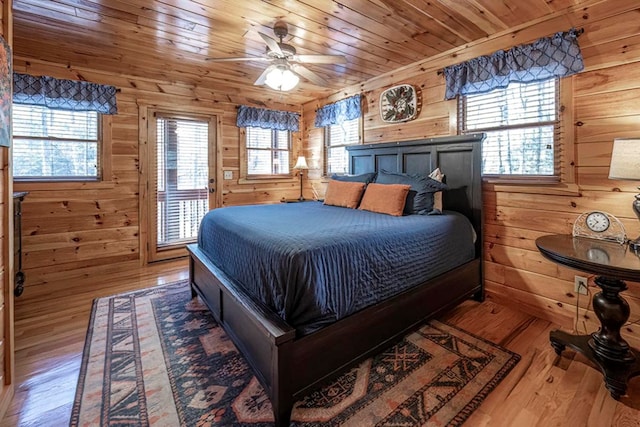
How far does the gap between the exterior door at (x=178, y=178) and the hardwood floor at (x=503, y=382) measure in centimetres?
132

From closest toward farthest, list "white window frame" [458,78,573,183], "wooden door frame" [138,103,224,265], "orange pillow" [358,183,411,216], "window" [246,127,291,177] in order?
"white window frame" [458,78,573,183], "orange pillow" [358,183,411,216], "wooden door frame" [138,103,224,265], "window" [246,127,291,177]

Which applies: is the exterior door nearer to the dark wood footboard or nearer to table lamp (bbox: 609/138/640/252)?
the dark wood footboard

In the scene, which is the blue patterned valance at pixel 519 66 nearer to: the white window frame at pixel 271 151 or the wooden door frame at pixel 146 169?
the white window frame at pixel 271 151

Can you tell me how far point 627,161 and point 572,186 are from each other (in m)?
0.66

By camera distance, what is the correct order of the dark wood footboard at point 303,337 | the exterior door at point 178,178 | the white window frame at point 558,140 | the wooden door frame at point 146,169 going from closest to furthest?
the dark wood footboard at point 303,337 → the white window frame at point 558,140 → the wooden door frame at point 146,169 → the exterior door at point 178,178

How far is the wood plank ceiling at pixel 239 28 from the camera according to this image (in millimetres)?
2289

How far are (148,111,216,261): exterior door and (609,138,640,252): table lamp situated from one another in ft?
14.0

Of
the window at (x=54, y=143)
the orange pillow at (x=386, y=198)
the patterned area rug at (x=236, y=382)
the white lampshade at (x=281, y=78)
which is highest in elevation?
the white lampshade at (x=281, y=78)

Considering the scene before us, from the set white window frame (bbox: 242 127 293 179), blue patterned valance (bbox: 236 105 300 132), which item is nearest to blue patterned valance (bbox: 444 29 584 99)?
blue patterned valance (bbox: 236 105 300 132)

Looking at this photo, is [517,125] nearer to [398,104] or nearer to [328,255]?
[398,104]

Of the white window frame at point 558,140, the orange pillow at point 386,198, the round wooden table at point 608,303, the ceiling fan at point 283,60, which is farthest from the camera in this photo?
the orange pillow at point 386,198

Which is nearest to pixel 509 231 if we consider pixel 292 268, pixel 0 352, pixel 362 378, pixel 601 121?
pixel 601 121

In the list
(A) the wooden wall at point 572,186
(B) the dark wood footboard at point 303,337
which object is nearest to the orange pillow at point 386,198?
(B) the dark wood footboard at point 303,337

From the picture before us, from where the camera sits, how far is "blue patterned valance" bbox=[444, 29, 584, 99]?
228 centimetres
